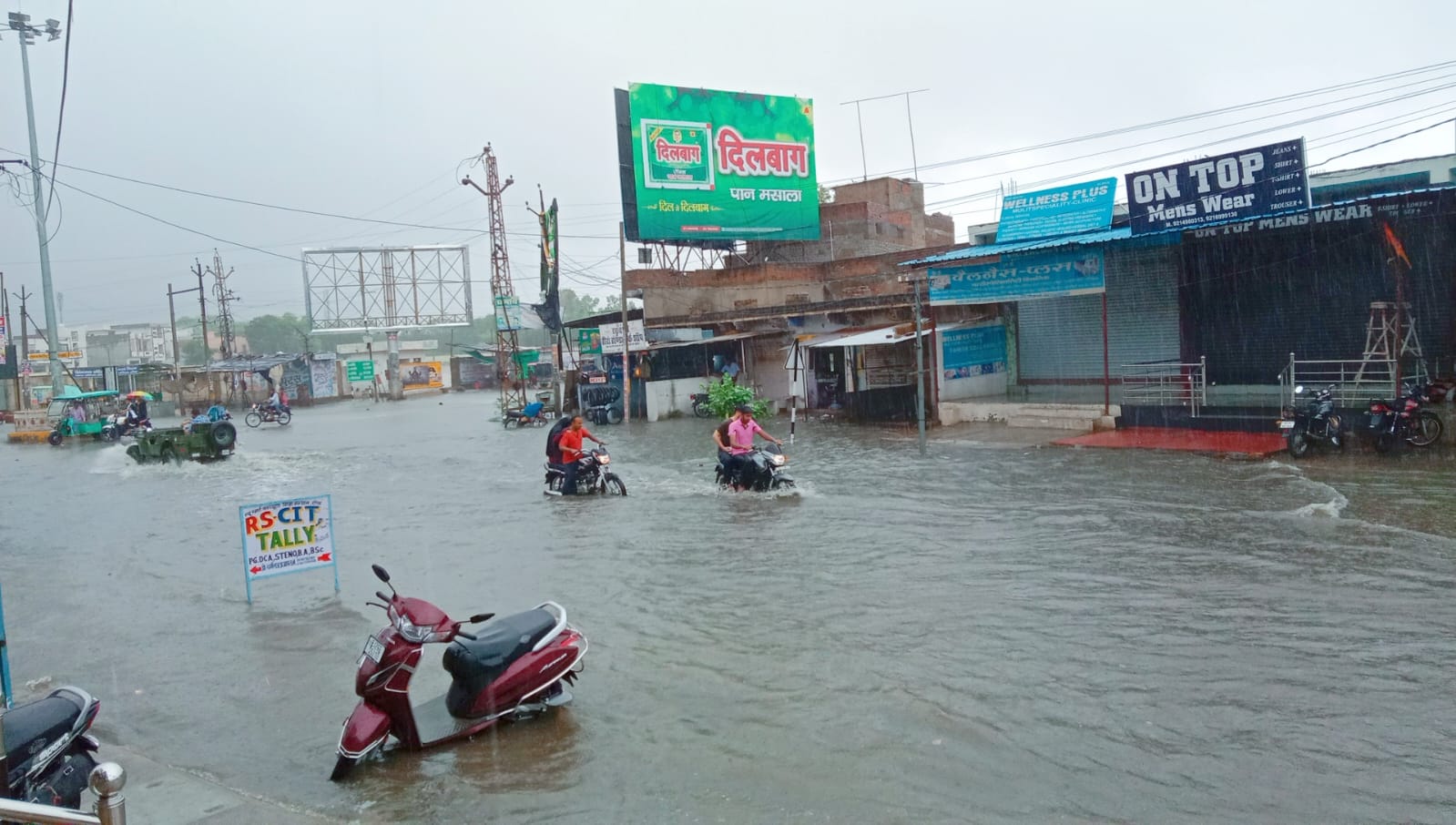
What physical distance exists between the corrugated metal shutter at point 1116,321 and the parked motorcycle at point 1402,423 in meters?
6.22

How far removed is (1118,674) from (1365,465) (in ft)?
32.1

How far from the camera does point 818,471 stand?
16906mm

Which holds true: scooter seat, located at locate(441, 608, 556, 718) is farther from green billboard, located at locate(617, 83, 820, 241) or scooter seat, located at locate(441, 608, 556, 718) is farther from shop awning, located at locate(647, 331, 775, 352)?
green billboard, located at locate(617, 83, 820, 241)

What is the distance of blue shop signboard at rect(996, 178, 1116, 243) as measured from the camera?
64.4 ft

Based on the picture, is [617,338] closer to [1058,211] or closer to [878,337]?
[878,337]

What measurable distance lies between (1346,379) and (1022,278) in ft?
19.8

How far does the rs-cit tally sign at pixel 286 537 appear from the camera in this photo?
9.48 metres

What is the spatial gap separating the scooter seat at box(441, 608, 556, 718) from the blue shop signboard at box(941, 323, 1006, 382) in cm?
1807

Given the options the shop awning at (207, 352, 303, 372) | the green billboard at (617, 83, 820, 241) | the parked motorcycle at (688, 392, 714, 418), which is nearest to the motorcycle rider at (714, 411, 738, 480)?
the parked motorcycle at (688, 392, 714, 418)

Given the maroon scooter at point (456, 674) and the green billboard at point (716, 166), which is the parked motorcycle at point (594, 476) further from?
the green billboard at point (716, 166)

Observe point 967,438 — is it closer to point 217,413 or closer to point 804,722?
point 804,722

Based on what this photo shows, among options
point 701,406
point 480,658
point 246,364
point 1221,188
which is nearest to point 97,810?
point 480,658

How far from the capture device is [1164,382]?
817 inches

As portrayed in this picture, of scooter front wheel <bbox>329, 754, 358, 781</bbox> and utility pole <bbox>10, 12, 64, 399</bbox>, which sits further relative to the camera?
utility pole <bbox>10, 12, 64, 399</bbox>
